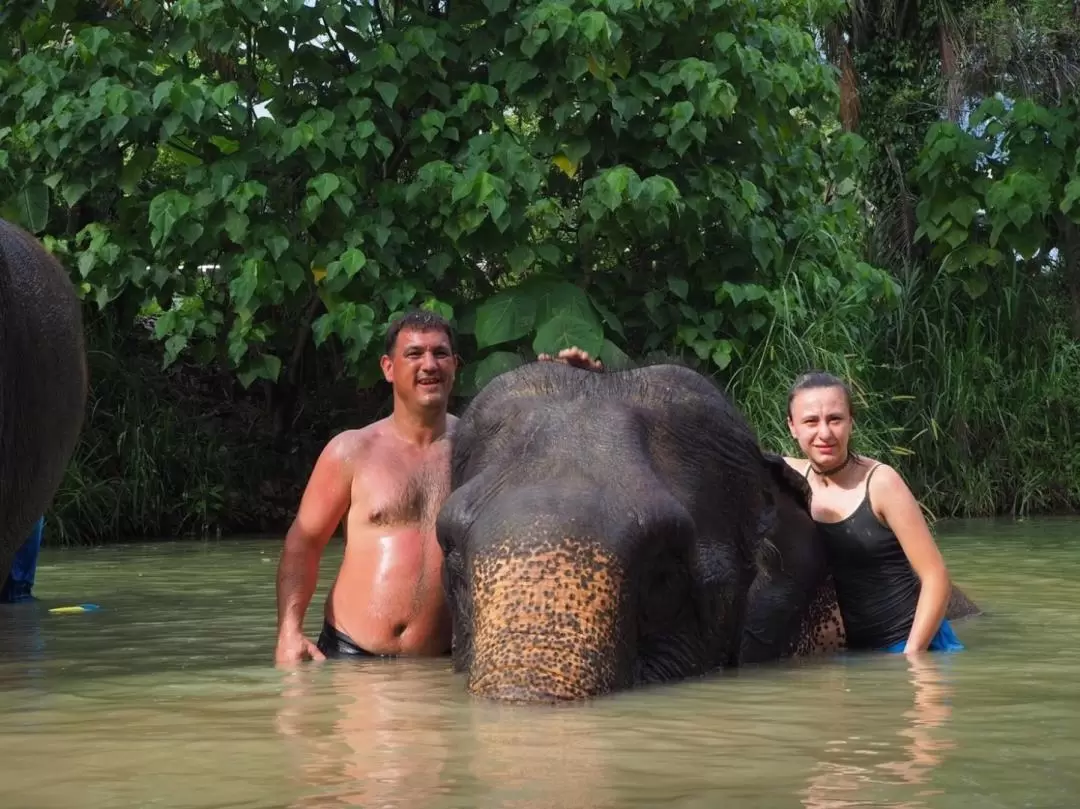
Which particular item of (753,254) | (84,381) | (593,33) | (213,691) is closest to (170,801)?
(213,691)

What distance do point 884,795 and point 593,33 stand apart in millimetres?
7270

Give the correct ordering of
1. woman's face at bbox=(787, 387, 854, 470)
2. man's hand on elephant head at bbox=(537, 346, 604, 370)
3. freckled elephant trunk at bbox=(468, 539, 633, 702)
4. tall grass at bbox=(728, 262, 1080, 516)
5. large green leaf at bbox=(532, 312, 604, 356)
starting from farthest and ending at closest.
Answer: tall grass at bbox=(728, 262, 1080, 516) < large green leaf at bbox=(532, 312, 604, 356) < woman's face at bbox=(787, 387, 854, 470) < man's hand on elephant head at bbox=(537, 346, 604, 370) < freckled elephant trunk at bbox=(468, 539, 633, 702)

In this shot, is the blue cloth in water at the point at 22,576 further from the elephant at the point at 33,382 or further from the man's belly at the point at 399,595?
the man's belly at the point at 399,595

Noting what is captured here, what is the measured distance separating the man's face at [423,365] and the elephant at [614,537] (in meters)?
0.52

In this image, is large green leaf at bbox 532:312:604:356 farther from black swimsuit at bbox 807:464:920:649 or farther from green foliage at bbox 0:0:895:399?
black swimsuit at bbox 807:464:920:649

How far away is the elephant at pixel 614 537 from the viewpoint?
4.19 metres

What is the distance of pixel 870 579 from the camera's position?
5.84 m

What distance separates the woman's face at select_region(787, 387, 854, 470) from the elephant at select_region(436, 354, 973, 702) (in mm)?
241

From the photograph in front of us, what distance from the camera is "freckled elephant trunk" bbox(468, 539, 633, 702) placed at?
411 cm

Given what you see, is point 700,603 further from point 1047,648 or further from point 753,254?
point 753,254

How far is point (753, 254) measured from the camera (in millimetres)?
11039

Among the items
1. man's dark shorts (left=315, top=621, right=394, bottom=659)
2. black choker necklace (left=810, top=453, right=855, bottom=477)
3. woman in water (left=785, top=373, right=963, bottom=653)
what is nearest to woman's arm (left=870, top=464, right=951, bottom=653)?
woman in water (left=785, top=373, right=963, bottom=653)

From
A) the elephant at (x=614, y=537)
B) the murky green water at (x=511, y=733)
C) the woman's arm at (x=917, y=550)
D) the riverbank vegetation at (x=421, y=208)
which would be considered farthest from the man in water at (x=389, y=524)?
the riverbank vegetation at (x=421, y=208)

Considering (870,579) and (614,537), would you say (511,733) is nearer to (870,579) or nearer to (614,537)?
(614,537)
